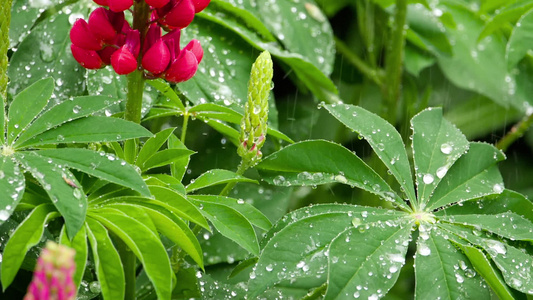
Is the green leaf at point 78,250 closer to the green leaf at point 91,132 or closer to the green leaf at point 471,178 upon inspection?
the green leaf at point 91,132

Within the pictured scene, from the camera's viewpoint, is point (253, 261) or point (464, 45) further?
point (464, 45)

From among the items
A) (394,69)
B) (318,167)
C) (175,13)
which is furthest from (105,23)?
(394,69)

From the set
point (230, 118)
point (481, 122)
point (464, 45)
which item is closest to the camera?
point (230, 118)

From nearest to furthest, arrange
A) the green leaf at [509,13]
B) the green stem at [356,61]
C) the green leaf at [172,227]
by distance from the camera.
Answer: the green leaf at [172,227] → the green leaf at [509,13] → the green stem at [356,61]

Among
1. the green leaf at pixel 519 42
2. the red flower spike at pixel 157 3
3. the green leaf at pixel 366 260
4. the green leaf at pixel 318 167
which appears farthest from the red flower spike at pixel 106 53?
the green leaf at pixel 519 42

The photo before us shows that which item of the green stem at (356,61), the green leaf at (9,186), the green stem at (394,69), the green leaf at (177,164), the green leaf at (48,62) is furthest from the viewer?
the green stem at (356,61)

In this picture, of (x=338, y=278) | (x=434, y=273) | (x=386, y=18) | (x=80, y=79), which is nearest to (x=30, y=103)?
(x=80, y=79)

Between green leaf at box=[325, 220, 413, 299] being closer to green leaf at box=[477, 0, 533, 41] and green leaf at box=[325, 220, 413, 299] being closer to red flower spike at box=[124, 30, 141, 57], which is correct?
red flower spike at box=[124, 30, 141, 57]

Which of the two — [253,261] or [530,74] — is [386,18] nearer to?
[530,74]
